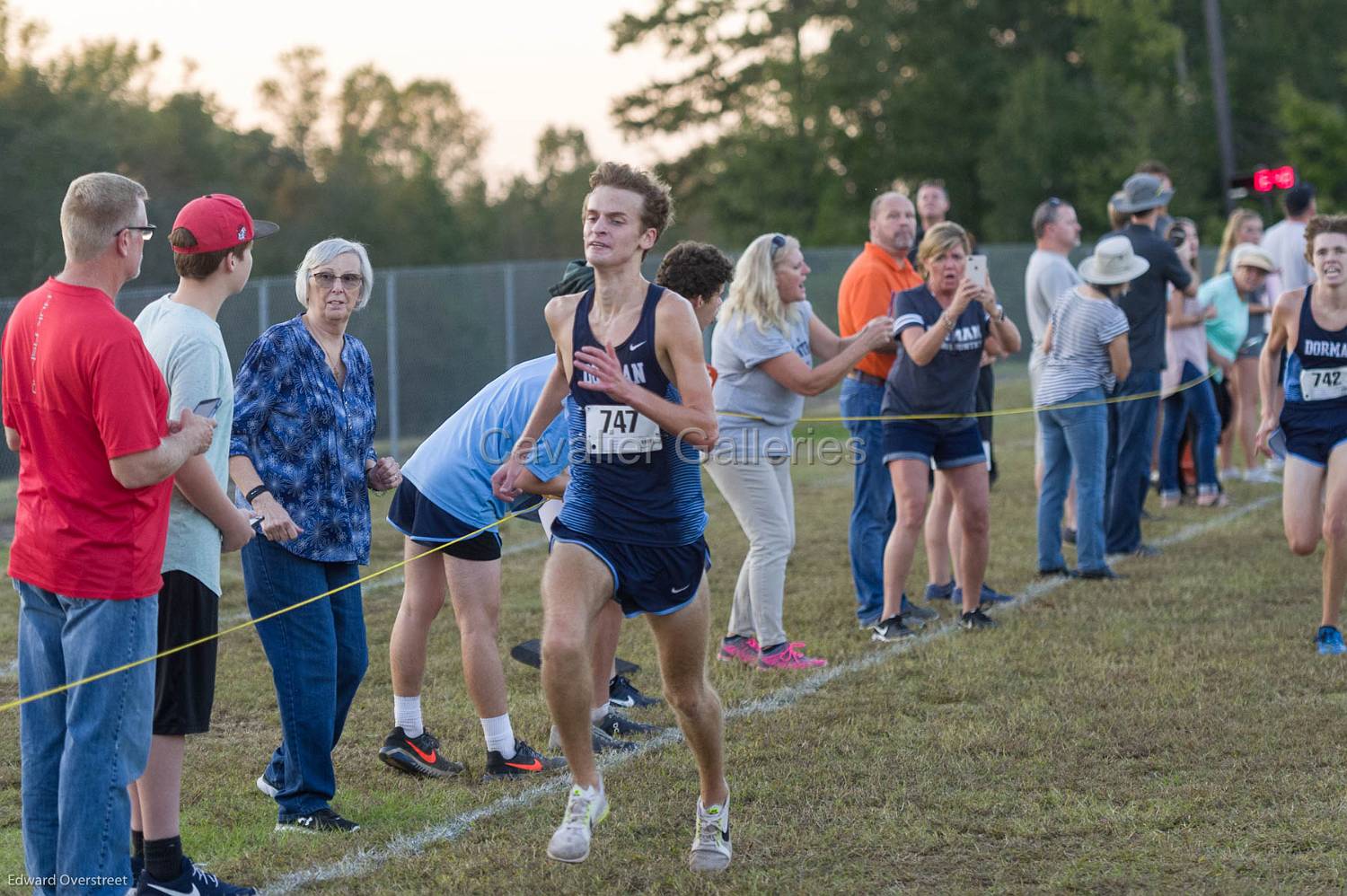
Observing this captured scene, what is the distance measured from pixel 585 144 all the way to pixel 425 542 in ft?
222

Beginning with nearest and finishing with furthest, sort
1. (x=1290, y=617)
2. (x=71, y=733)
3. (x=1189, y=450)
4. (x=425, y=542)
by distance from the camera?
(x=71, y=733) < (x=425, y=542) < (x=1290, y=617) < (x=1189, y=450)

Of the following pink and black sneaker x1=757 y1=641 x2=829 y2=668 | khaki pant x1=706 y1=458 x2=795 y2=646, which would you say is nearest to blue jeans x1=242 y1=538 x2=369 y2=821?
khaki pant x1=706 y1=458 x2=795 y2=646

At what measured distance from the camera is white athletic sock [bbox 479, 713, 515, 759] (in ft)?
17.9

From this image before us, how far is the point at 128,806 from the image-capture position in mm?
3781

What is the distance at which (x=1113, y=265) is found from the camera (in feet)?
29.3

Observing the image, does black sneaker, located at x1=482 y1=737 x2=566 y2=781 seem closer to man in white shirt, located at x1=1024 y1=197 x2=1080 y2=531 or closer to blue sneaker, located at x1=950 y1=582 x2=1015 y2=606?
blue sneaker, located at x1=950 y1=582 x2=1015 y2=606

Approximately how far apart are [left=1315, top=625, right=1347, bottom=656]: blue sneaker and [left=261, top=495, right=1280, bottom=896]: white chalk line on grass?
172cm

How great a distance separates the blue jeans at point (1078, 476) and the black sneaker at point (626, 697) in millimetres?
3662

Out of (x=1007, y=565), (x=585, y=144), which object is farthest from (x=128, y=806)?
(x=585, y=144)

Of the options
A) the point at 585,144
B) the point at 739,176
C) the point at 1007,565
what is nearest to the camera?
the point at 1007,565

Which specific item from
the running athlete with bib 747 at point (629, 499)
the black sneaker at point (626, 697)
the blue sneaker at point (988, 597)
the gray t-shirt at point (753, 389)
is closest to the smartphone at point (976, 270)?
the gray t-shirt at point (753, 389)

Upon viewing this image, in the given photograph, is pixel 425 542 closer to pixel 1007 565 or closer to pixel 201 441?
pixel 201 441

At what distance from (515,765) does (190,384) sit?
210 cm

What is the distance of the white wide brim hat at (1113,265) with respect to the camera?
891 centimetres
